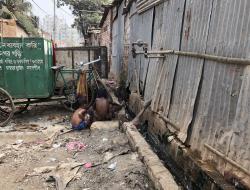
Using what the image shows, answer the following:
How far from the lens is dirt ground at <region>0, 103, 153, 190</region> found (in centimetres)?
479

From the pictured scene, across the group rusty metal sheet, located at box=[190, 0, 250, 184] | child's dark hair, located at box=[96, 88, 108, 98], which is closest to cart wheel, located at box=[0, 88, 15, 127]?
child's dark hair, located at box=[96, 88, 108, 98]

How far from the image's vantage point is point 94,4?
2905 cm

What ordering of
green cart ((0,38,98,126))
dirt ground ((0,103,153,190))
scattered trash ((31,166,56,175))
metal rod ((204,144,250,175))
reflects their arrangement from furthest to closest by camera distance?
green cart ((0,38,98,126))
scattered trash ((31,166,56,175))
dirt ground ((0,103,153,190))
metal rod ((204,144,250,175))

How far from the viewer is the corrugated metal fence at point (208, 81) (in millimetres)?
3393

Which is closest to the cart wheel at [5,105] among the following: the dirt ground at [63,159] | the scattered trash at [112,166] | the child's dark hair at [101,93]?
the dirt ground at [63,159]

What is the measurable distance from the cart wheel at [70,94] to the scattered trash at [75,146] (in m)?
2.61

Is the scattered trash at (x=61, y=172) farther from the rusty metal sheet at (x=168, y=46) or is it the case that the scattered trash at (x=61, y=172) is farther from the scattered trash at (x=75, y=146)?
the rusty metal sheet at (x=168, y=46)

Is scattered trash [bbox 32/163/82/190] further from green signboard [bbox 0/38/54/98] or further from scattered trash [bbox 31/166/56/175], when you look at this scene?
green signboard [bbox 0/38/54/98]

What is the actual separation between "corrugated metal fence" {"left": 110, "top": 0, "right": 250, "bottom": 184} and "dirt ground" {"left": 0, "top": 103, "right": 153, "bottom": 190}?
1017mm

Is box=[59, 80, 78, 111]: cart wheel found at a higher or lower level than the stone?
higher

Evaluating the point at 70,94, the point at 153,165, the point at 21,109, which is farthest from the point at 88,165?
the point at 21,109

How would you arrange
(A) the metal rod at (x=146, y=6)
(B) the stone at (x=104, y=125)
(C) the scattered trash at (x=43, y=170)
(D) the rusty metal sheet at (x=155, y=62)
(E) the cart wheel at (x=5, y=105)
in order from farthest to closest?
(E) the cart wheel at (x=5, y=105) < (B) the stone at (x=104, y=125) < (A) the metal rod at (x=146, y=6) < (D) the rusty metal sheet at (x=155, y=62) < (C) the scattered trash at (x=43, y=170)

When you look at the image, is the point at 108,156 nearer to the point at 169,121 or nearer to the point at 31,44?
the point at 169,121

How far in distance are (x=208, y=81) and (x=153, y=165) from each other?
4.62 ft
